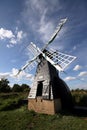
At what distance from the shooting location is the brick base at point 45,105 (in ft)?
53.6

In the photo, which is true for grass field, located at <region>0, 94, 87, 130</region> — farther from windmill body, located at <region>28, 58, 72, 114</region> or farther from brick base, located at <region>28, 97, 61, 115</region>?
windmill body, located at <region>28, 58, 72, 114</region>

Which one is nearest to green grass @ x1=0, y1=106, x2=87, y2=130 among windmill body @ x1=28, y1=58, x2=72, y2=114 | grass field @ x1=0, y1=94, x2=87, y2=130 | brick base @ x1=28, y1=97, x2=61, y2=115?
grass field @ x1=0, y1=94, x2=87, y2=130

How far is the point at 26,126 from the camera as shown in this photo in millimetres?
14023

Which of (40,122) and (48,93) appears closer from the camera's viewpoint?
(40,122)

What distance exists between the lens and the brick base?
53.6 feet

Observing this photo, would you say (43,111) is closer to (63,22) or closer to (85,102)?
(85,102)

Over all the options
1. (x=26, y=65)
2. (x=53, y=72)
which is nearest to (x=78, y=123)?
(x=53, y=72)

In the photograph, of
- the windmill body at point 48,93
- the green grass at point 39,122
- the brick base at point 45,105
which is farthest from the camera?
the windmill body at point 48,93

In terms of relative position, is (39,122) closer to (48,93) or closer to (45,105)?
(45,105)

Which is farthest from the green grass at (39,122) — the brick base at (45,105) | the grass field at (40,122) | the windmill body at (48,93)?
the windmill body at (48,93)

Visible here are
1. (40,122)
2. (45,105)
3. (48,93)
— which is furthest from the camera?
(45,105)

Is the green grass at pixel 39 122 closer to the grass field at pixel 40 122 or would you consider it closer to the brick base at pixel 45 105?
the grass field at pixel 40 122

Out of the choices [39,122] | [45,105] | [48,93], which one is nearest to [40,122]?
[39,122]

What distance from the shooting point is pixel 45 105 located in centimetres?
1708
